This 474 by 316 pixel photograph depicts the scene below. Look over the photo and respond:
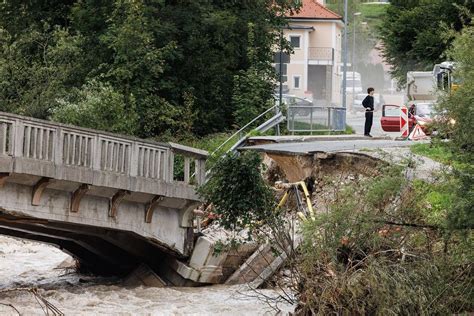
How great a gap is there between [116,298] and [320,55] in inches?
2959

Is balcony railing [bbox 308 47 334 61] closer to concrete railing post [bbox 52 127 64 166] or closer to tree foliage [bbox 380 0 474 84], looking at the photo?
tree foliage [bbox 380 0 474 84]

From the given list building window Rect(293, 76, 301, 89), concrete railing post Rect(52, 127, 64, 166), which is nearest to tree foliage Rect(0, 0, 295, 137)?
concrete railing post Rect(52, 127, 64, 166)

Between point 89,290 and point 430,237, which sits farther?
point 89,290

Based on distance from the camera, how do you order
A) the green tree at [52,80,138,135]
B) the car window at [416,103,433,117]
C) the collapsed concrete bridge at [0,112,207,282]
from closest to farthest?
1. the collapsed concrete bridge at [0,112,207,282]
2. the green tree at [52,80,138,135]
3. the car window at [416,103,433,117]

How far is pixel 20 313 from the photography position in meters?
27.0

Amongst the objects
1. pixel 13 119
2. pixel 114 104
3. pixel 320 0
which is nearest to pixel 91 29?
pixel 114 104

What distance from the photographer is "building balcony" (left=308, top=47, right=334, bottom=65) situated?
10400cm

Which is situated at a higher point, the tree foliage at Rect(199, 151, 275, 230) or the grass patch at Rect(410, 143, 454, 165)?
the grass patch at Rect(410, 143, 454, 165)

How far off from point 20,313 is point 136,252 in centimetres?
702

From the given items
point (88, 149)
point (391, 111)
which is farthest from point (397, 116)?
point (88, 149)

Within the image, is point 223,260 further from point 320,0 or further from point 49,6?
point 320,0

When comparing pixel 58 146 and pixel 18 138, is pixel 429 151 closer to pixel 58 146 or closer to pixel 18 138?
pixel 58 146

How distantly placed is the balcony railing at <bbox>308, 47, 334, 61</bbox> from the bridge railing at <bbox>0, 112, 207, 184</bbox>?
7204cm

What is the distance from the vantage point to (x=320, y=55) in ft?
343
